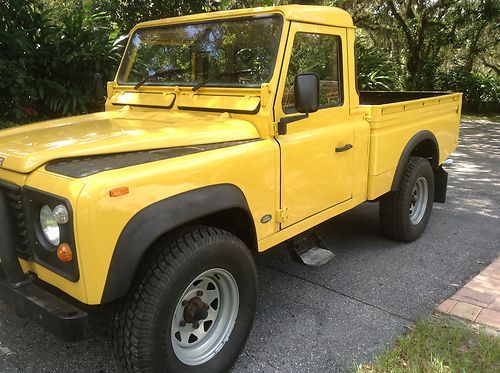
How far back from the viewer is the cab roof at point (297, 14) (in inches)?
122

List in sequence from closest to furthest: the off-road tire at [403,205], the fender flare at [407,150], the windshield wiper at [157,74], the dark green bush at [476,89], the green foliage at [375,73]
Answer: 1. the windshield wiper at [157,74]
2. the fender flare at [407,150]
3. the off-road tire at [403,205]
4. the green foliage at [375,73]
5. the dark green bush at [476,89]

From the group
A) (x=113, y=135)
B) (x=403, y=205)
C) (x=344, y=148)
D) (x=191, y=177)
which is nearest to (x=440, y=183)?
(x=403, y=205)

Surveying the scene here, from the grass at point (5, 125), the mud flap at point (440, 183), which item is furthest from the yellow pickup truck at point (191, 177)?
the grass at point (5, 125)

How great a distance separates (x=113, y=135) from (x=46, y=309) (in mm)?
1002

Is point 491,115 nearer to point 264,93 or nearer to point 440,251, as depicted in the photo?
point 440,251

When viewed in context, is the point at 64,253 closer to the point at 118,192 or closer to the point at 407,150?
the point at 118,192

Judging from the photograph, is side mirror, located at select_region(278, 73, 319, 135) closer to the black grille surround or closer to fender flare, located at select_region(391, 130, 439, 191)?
the black grille surround

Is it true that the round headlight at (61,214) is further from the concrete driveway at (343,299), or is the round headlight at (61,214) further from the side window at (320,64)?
the side window at (320,64)

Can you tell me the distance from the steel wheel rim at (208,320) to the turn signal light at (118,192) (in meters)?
0.61

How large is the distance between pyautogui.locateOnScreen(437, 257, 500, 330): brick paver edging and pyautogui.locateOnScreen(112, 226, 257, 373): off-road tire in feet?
5.93

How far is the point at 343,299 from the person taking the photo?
357 cm

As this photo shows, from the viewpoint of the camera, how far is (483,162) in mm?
8344

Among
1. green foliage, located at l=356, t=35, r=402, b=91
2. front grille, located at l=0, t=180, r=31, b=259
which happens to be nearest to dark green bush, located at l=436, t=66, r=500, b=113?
green foliage, located at l=356, t=35, r=402, b=91

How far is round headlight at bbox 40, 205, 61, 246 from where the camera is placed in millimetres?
2119
